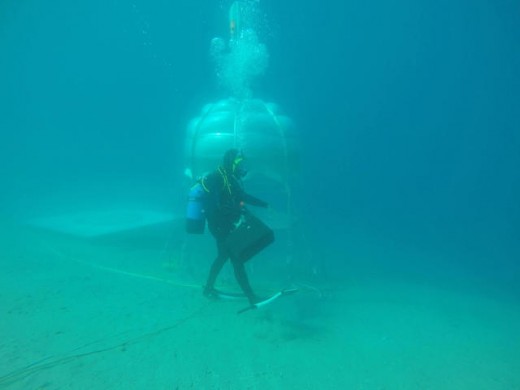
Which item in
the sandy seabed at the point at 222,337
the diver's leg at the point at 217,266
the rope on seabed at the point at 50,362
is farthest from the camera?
the diver's leg at the point at 217,266

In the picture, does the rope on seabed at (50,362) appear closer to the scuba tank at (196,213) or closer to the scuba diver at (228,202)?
the scuba diver at (228,202)

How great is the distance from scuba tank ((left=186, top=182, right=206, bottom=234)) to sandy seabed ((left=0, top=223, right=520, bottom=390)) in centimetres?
135

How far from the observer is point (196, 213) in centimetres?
552

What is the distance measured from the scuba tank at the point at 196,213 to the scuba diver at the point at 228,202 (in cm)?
11

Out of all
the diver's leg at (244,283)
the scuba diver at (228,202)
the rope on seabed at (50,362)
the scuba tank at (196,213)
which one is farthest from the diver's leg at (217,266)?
the rope on seabed at (50,362)

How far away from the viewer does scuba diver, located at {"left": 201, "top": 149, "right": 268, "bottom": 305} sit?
5.55 metres

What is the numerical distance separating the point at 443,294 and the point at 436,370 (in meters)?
4.96

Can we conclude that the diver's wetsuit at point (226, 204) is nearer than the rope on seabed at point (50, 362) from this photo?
No

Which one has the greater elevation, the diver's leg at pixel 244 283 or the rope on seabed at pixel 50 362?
the diver's leg at pixel 244 283

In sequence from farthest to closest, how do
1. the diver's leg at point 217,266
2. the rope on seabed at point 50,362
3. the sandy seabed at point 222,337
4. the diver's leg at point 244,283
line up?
the diver's leg at point 217,266 → the diver's leg at point 244,283 → the sandy seabed at point 222,337 → the rope on seabed at point 50,362

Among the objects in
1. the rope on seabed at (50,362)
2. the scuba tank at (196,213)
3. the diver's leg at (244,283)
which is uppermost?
the scuba tank at (196,213)

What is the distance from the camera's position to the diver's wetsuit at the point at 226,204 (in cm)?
555

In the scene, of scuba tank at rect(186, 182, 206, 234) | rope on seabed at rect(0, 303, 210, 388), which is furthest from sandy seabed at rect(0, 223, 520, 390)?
scuba tank at rect(186, 182, 206, 234)

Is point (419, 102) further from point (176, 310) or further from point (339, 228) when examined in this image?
point (176, 310)
